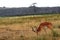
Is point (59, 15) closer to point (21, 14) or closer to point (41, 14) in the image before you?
point (41, 14)

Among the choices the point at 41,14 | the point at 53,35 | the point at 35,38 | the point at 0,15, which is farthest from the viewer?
the point at 41,14

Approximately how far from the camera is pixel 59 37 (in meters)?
12.2

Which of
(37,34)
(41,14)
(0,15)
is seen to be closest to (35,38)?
(37,34)

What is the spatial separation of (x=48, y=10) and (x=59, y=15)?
6.49 ft

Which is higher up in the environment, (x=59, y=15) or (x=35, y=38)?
(x=35, y=38)

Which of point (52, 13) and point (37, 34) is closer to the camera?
point (37, 34)

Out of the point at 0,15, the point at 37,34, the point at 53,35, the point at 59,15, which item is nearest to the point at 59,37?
the point at 53,35

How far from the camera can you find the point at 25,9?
2241cm

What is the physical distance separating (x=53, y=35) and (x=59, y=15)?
473 inches

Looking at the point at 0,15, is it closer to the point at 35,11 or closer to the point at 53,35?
the point at 35,11

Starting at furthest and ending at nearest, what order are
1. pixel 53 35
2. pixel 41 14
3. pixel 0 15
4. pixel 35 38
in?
pixel 41 14
pixel 0 15
pixel 53 35
pixel 35 38

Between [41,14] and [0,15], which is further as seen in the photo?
[41,14]

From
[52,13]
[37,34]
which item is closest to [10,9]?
[52,13]

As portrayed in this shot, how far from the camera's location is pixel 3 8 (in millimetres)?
22359
